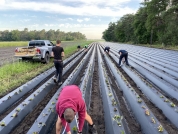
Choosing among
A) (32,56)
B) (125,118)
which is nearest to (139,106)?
(125,118)

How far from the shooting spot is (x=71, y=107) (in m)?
2.54

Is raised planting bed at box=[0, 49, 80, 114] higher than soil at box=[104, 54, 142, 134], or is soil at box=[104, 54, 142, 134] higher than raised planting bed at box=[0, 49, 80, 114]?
raised planting bed at box=[0, 49, 80, 114]

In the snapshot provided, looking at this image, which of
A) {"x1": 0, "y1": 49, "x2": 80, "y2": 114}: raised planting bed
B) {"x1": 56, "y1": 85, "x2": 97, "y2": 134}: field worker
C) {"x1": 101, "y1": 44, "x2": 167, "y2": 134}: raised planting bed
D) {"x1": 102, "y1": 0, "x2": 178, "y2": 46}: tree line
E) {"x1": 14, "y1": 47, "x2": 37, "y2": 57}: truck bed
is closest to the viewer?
{"x1": 56, "y1": 85, "x2": 97, "y2": 134}: field worker

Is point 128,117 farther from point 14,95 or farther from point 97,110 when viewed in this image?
point 14,95

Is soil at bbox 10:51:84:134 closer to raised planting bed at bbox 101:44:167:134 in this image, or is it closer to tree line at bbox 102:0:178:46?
raised planting bed at bbox 101:44:167:134

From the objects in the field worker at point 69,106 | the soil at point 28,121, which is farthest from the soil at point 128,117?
the soil at point 28,121

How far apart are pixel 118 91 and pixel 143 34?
1965 inches

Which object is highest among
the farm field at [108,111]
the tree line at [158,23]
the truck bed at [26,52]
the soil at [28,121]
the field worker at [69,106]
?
the tree line at [158,23]

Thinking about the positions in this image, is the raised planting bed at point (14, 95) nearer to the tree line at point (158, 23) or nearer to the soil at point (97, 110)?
the soil at point (97, 110)

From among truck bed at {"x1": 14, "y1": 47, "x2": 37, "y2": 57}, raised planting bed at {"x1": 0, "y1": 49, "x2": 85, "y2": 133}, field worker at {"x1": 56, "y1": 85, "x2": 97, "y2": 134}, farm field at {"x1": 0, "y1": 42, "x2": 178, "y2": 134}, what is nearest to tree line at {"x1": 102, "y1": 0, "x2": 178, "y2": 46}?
truck bed at {"x1": 14, "y1": 47, "x2": 37, "y2": 57}

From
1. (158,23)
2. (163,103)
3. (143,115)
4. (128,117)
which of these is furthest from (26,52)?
(158,23)

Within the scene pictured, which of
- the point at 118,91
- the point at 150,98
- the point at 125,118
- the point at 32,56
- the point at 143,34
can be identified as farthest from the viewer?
the point at 143,34

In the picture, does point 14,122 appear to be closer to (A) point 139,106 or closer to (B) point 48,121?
(B) point 48,121

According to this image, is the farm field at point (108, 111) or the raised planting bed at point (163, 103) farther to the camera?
the raised planting bed at point (163, 103)
